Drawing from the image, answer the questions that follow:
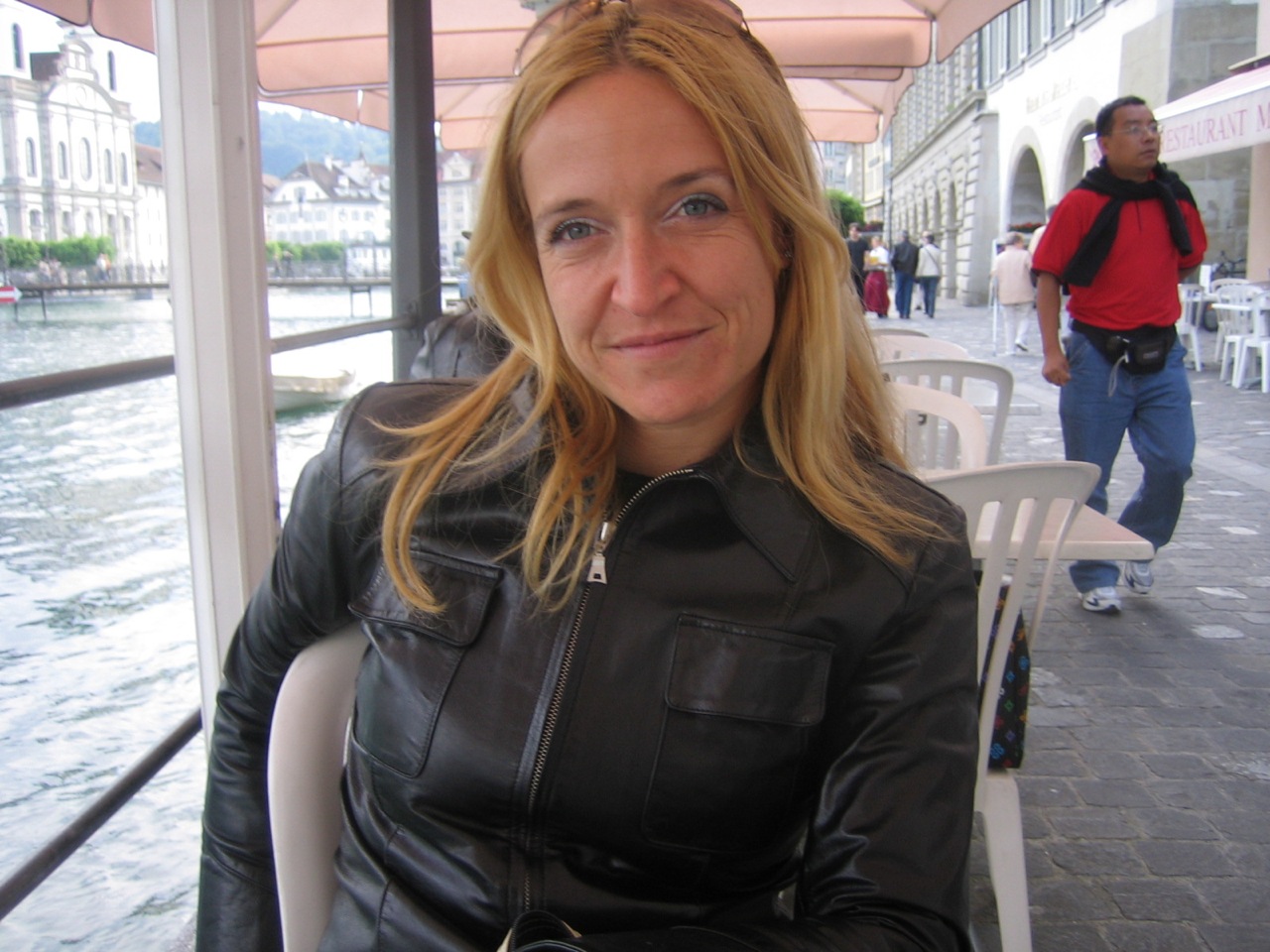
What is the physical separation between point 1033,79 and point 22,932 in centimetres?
2860

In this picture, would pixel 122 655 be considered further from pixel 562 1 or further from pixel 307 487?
pixel 562 1

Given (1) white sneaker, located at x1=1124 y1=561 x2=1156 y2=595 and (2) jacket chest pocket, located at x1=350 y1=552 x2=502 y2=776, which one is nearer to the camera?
(2) jacket chest pocket, located at x1=350 y1=552 x2=502 y2=776

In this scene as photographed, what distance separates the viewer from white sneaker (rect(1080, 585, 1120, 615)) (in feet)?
16.2

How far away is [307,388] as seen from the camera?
2986mm

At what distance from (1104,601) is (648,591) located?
4.19 meters

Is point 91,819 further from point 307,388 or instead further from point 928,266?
point 928,266

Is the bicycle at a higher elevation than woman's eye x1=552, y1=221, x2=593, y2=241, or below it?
higher

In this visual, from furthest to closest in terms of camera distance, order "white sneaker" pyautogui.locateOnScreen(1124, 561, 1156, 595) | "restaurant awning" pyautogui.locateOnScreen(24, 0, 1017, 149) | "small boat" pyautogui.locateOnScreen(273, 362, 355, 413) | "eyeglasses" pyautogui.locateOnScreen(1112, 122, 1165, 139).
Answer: "white sneaker" pyautogui.locateOnScreen(1124, 561, 1156, 595)
"restaurant awning" pyautogui.locateOnScreen(24, 0, 1017, 149)
"eyeglasses" pyautogui.locateOnScreen(1112, 122, 1165, 139)
"small boat" pyautogui.locateOnScreen(273, 362, 355, 413)

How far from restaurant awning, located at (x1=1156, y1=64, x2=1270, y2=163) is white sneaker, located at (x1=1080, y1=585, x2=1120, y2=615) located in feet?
29.0

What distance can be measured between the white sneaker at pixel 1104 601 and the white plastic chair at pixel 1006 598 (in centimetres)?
284

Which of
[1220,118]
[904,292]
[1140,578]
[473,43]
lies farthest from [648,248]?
[904,292]

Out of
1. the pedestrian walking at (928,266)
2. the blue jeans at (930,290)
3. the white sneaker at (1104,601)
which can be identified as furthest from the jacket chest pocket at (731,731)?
the blue jeans at (930,290)

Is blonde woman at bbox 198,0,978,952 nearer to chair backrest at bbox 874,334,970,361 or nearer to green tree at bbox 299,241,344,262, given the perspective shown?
green tree at bbox 299,241,344,262

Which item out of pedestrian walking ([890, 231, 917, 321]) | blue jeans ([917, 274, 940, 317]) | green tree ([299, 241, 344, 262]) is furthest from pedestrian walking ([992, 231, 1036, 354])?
green tree ([299, 241, 344, 262])
